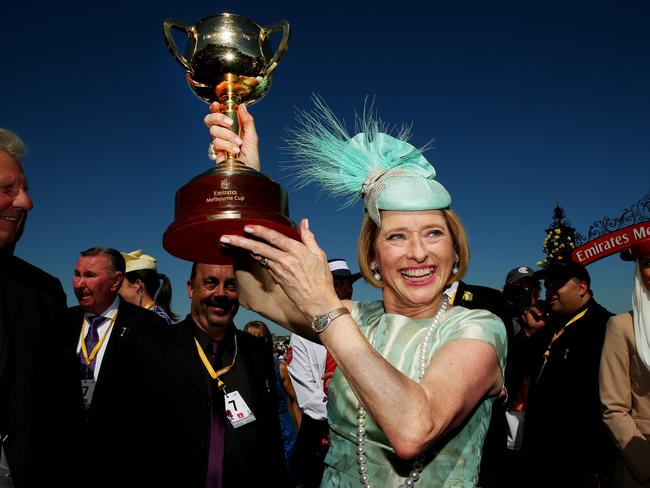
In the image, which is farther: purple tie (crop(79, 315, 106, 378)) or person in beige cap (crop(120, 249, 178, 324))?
person in beige cap (crop(120, 249, 178, 324))

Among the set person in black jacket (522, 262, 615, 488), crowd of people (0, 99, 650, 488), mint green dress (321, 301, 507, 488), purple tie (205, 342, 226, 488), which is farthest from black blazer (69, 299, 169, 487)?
person in black jacket (522, 262, 615, 488)

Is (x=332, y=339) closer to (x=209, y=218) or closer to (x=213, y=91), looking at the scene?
(x=209, y=218)

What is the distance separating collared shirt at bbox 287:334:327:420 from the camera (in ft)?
17.0

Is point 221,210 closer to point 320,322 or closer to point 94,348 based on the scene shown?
point 320,322

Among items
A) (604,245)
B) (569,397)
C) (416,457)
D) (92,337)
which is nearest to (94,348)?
(92,337)

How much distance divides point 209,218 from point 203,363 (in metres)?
2.15

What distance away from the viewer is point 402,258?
2211 millimetres

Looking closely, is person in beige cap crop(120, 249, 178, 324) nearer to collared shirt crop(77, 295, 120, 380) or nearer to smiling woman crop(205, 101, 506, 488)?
collared shirt crop(77, 295, 120, 380)

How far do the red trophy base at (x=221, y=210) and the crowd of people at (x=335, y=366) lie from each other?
87 mm

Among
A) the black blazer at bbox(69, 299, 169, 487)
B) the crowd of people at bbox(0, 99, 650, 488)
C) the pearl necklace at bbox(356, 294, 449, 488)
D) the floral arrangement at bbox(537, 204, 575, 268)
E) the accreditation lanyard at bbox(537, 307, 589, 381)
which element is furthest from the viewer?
the floral arrangement at bbox(537, 204, 575, 268)

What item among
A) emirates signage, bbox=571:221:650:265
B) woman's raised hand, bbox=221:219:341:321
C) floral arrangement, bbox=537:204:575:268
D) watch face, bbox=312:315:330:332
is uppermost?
floral arrangement, bbox=537:204:575:268

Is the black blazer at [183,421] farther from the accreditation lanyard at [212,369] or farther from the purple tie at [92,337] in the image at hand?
the purple tie at [92,337]

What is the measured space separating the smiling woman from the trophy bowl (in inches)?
4.4

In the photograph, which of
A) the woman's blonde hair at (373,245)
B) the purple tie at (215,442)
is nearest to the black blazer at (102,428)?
the purple tie at (215,442)
